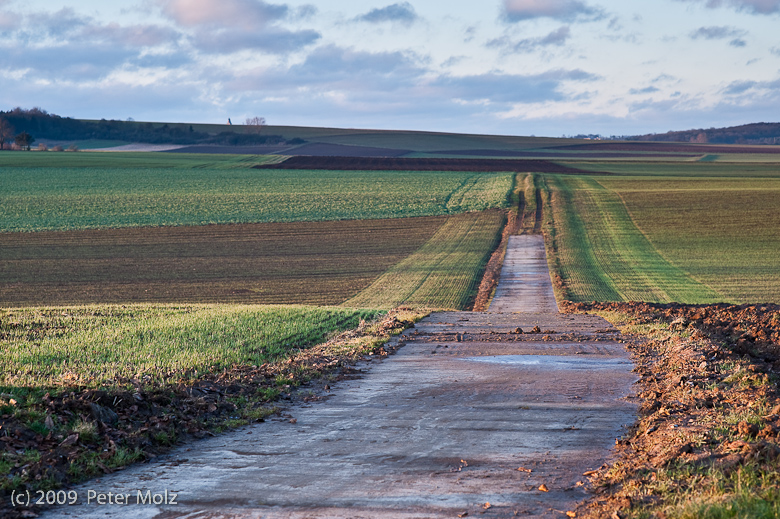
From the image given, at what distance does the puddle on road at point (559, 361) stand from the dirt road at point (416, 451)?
40 mm

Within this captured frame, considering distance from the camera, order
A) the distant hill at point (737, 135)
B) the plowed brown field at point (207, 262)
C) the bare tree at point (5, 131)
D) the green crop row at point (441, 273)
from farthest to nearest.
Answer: the distant hill at point (737, 135)
the bare tree at point (5, 131)
the plowed brown field at point (207, 262)
the green crop row at point (441, 273)

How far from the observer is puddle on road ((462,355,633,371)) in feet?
42.7

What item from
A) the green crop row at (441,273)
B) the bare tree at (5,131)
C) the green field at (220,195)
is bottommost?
the green crop row at (441,273)

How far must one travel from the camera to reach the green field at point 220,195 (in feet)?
169

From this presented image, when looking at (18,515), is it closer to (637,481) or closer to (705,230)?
(637,481)

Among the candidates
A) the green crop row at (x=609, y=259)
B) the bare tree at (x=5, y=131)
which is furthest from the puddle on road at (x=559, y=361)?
the bare tree at (x=5, y=131)

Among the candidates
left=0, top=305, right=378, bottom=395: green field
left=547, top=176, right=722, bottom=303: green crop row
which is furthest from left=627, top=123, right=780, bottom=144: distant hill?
left=0, top=305, right=378, bottom=395: green field

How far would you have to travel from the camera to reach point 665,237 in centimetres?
4506

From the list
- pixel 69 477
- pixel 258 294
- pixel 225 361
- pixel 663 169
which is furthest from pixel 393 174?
pixel 69 477

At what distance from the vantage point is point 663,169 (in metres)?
93.9

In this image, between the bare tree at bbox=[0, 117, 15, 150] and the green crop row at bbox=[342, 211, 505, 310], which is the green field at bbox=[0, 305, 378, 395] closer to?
the green crop row at bbox=[342, 211, 505, 310]

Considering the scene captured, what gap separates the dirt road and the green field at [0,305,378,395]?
2850mm

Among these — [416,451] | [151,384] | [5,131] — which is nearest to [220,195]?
[151,384]

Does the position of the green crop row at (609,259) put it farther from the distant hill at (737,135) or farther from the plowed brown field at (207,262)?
the distant hill at (737,135)
